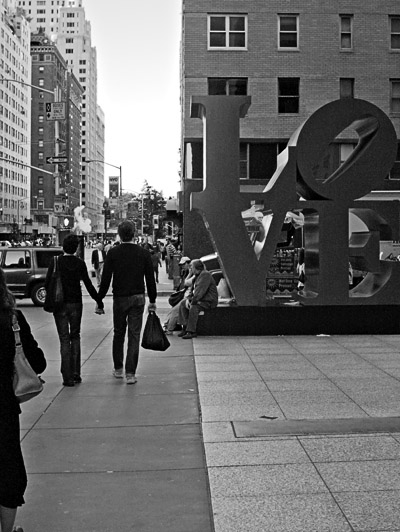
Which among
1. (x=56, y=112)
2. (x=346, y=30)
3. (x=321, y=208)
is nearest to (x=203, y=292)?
(x=321, y=208)

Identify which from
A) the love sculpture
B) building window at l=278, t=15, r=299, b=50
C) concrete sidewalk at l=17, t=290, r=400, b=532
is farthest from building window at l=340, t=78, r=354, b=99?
concrete sidewalk at l=17, t=290, r=400, b=532

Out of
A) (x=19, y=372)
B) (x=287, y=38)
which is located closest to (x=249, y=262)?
(x=19, y=372)

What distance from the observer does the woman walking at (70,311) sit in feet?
28.1

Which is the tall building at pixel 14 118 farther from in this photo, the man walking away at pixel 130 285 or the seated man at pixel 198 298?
the man walking away at pixel 130 285

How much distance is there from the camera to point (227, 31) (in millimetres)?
32469

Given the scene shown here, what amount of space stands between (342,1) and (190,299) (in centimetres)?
2499

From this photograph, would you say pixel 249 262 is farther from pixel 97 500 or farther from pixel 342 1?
pixel 342 1

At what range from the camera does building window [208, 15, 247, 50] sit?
32.5 metres

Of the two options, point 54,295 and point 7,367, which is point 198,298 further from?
point 7,367

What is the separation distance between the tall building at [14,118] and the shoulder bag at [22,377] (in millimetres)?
113151

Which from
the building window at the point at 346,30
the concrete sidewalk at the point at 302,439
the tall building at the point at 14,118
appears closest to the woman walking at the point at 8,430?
the concrete sidewalk at the point at 302,439

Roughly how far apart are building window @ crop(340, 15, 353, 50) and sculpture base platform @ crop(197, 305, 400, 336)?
76.5ft

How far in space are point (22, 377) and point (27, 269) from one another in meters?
17.8

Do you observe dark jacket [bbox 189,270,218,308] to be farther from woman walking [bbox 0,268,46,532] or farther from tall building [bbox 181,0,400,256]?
tall building [bbox 181,0,400,256]
